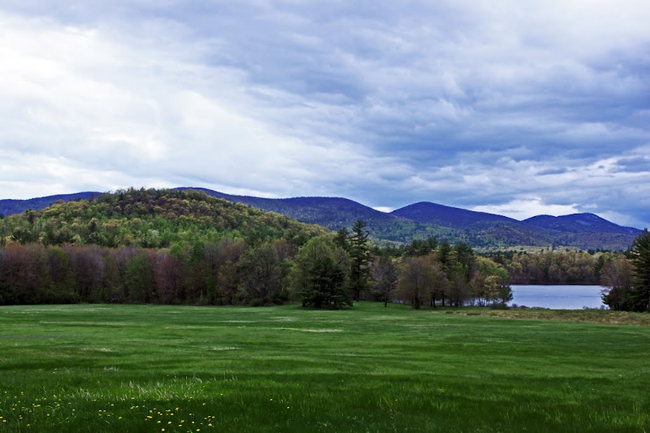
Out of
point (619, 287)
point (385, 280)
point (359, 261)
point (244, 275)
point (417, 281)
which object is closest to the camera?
point (417, 281)

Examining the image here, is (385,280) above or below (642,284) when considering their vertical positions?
below

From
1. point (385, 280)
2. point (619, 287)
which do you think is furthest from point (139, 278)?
point (619, 287)

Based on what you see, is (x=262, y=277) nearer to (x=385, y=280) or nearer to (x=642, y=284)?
(x=385, y=280)

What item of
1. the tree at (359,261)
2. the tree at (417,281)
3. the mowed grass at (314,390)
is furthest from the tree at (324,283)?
the mowed grass at (314,390)

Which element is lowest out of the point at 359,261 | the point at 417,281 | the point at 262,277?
the point at 262,277

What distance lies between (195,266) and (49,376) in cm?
10361

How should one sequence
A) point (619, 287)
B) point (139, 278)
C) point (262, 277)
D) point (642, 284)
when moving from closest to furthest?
point (642, 284) < point (619, 287) < point (262, 277) < point (139, 278)

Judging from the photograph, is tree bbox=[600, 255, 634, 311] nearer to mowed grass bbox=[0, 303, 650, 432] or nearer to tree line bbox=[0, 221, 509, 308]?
tree line bbox=[0, 221, 509, 308]

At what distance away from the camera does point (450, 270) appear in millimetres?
110688

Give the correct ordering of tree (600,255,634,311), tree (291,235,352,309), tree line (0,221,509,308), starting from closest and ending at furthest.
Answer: tree (291,235,352,309) < tree (600,255,634,311) < tree line (0,221,509,308)

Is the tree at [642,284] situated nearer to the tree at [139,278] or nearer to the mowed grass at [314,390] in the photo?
the mowed grass at [314,390]

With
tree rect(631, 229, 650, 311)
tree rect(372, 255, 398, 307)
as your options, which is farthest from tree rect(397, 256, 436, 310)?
tree rect(631, 229, 650, 311)

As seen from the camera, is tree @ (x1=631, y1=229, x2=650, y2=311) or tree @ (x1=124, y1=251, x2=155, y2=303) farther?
tree @ (x1=124, y1=251, x2=155, y2=303)

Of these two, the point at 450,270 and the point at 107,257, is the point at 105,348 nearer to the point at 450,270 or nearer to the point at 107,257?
the point at 450,270
